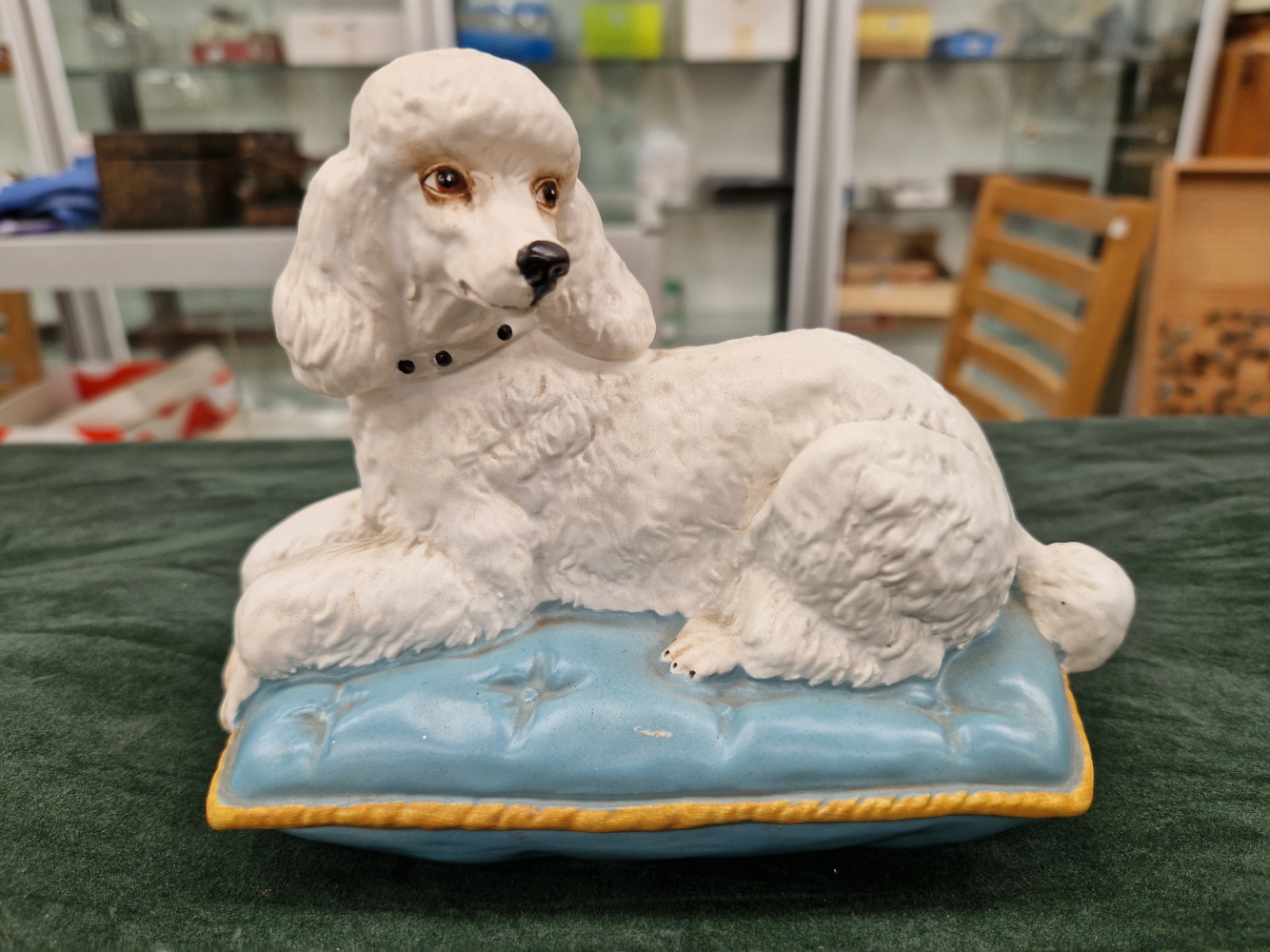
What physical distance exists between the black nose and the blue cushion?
0.39 meters

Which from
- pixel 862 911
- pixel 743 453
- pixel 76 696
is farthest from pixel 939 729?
A: pixel 76 696

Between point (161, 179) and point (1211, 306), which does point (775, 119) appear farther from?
point (161, 179)

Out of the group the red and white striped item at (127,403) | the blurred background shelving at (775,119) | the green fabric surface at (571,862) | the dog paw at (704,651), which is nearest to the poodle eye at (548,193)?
the dog paw at (704,651)

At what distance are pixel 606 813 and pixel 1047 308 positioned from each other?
6.41ft

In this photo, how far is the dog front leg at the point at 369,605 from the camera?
0.89m

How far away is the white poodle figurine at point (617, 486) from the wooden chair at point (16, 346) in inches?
85.2

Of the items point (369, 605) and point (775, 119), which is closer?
point (369, 605)

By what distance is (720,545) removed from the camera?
0.96 m

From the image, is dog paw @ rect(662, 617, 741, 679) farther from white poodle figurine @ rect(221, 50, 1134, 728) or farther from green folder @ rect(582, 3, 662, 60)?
green folder @ rect(582, 3, 662, 60)

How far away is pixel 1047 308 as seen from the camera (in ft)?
7.57

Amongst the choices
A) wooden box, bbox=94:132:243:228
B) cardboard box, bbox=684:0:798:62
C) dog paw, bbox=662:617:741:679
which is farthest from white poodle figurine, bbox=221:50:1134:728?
cardboard box, bbox=684:0:798:62

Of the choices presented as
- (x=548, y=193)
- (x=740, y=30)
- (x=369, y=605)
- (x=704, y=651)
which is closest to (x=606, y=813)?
(x=704, y=651)

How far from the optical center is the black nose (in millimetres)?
723

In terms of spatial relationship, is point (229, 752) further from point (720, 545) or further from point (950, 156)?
point (950, 156)
